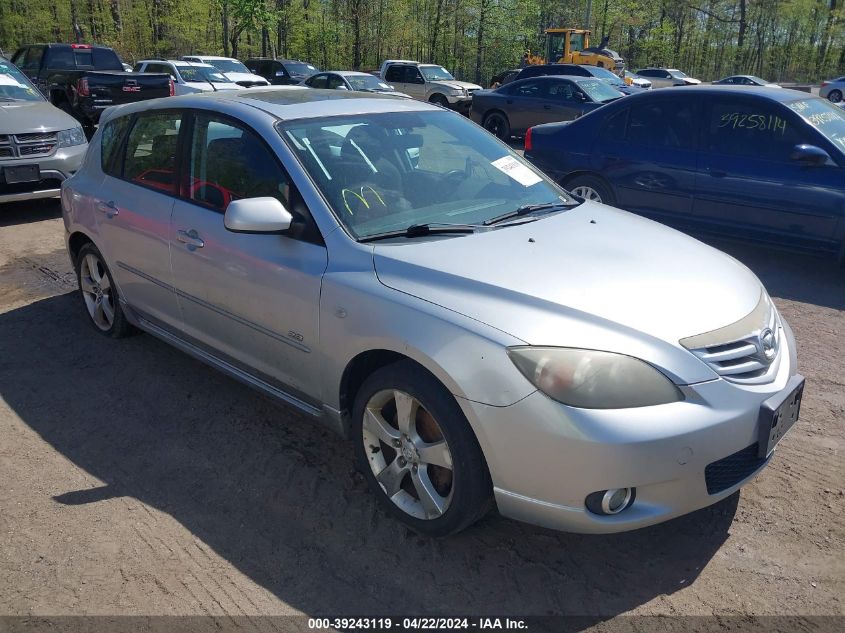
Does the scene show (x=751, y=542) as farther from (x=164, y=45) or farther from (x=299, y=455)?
(x=164, y=45)

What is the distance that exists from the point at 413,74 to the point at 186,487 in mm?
20967

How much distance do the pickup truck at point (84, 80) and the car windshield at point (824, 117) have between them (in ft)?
38.3

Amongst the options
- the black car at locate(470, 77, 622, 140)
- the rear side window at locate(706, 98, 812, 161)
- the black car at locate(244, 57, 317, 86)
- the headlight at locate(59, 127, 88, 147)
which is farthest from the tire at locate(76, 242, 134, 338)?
the black car at locate(244, 57, 317, 86)

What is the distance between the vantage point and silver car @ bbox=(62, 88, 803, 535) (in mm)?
2582

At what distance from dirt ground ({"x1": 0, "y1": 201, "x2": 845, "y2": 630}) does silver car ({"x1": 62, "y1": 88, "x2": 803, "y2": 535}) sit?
0.28 meters

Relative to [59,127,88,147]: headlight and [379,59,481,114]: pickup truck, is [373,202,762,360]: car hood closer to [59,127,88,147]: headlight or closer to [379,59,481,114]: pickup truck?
[59,127,88,147]: headlight

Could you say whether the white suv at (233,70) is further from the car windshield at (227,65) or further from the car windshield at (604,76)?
the car windshield at (604,76)

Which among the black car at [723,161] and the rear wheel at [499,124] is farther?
the rear wheel at [499,124]

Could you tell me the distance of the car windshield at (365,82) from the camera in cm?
2036

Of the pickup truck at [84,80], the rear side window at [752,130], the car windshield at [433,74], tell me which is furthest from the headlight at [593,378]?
the car windshield at [433,74]

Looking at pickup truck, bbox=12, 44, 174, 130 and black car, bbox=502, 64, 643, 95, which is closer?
pickup truck, bbox=12, 44, 174, 130

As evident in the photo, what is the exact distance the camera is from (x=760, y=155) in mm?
6645

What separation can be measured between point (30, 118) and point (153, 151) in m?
5.33

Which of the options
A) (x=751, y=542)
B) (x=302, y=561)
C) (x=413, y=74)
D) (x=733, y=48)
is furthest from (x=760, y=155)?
(x=733, y=48)
